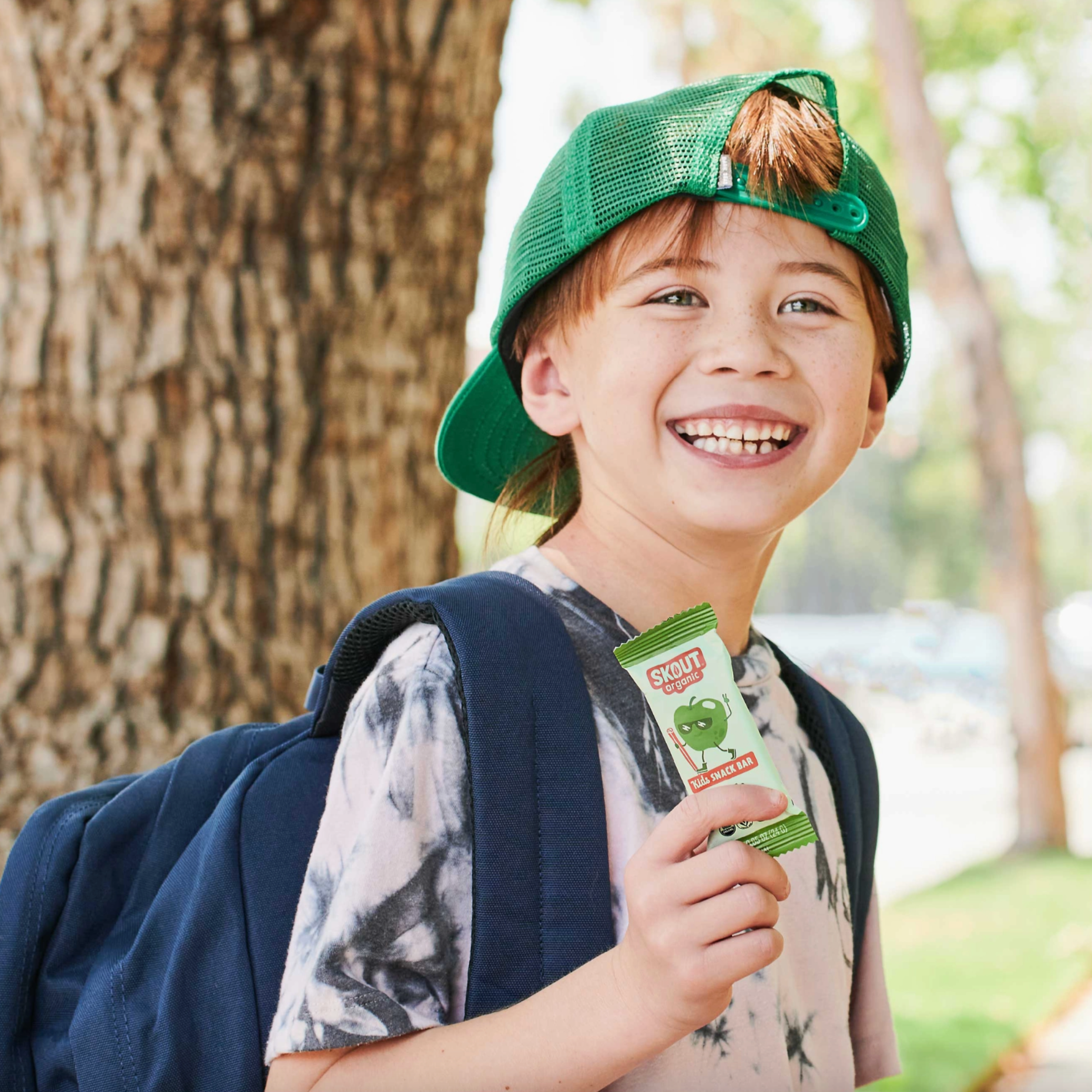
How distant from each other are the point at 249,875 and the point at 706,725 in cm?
57

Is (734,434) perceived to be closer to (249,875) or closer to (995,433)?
(249,875)

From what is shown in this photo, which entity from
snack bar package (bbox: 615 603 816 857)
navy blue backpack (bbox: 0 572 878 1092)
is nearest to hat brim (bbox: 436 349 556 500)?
navy blue backpack (bbox: 0 572 878 1092)

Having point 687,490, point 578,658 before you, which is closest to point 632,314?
point 687,490

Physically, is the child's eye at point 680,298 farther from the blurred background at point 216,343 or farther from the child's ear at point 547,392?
the blurred background at point 216,343

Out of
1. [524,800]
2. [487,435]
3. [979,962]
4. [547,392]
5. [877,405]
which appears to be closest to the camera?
[524,800]

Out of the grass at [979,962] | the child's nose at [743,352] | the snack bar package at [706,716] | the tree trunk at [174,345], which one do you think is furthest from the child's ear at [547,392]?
the grass at [979,962]

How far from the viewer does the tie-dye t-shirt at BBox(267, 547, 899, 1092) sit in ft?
3.95

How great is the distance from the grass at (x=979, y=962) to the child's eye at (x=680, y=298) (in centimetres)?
314

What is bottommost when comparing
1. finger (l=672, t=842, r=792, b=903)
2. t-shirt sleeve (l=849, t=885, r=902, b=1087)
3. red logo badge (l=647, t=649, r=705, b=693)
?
t-shirt sleeve (l=849, t=885, r=902, b=1087)

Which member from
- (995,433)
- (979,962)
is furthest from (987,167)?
(979,962)

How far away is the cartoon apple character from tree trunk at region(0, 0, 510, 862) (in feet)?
4.00

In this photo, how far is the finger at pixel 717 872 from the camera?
Answer: 1125 millimetres

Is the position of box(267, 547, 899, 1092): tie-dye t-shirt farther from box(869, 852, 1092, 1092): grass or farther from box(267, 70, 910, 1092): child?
box(869, 852, 1092, 1092): grass

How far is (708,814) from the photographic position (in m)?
1.13
